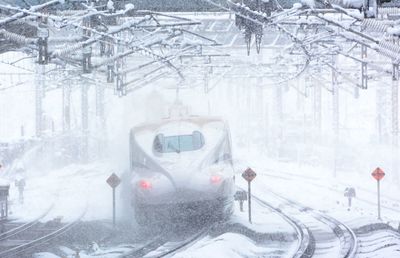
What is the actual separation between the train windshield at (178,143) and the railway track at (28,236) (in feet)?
12.8

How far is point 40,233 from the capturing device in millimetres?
17250

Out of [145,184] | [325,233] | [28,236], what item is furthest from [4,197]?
[325,233]

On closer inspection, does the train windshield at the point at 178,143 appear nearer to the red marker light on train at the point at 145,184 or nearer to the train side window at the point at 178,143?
the train side window at the point at 178,143

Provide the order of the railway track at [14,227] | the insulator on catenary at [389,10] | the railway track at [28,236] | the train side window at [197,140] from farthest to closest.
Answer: the railway track at [14,227], the train side window at [197,140], the railway track at [28,236], the insulator on catenary at [389,10]

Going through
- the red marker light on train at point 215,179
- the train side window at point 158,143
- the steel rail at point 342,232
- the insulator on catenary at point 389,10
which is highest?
the insulator on catenary at point 389,10

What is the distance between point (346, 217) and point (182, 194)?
21.7 ft

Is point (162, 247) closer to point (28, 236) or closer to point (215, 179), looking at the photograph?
point (215, 179)

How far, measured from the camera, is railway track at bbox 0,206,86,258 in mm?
14453

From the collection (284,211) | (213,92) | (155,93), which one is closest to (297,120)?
(213,92)

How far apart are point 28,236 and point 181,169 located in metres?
5.36

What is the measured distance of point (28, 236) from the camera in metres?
16.8

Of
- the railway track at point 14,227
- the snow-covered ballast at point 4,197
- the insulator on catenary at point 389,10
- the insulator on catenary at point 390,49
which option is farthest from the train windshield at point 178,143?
the snow-covered ballast at point 4,197

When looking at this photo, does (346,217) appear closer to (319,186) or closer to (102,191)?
(319,186)

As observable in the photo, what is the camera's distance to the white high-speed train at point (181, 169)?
14.3m
